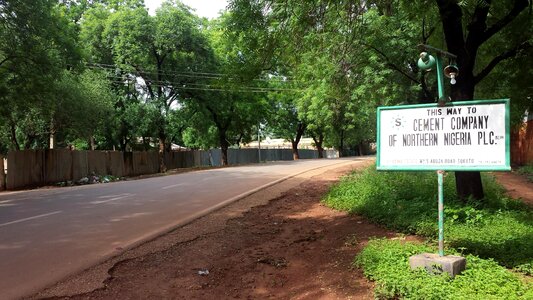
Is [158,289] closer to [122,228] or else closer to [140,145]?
[122,228]

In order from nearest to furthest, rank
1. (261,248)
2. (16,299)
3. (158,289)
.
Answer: (16,299), (158,289), (261,248)

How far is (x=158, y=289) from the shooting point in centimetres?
523

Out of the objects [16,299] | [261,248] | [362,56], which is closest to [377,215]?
[261,248]

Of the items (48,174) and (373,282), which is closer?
(373,282)

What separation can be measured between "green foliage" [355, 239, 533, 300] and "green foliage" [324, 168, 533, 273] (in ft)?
1.87

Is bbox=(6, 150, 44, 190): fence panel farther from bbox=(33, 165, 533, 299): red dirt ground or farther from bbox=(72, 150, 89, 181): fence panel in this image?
bbox=(33, 165, 533, 299): red dirt ground

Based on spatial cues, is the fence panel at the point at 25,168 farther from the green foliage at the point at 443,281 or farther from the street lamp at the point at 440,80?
the street lamp at the point at 440,80

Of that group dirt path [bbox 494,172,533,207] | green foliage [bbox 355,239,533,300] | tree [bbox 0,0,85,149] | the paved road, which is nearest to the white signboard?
green foliage [bbox 355,239,533,300]

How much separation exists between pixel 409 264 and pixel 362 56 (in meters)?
9.81

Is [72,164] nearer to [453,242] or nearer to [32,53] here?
[32,53]

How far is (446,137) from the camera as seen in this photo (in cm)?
516

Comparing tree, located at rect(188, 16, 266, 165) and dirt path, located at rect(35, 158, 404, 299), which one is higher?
tree, located at rect(188, 16, 266, 165)

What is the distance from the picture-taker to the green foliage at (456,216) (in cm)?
580

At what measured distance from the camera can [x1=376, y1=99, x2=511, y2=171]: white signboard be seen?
4895 mm
